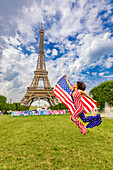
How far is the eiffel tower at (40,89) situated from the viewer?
35825 mm

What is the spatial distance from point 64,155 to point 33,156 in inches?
46.1

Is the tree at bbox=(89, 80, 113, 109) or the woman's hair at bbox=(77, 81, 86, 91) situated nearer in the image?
the woman's hair at bbox=(77, 81, 86, 91)

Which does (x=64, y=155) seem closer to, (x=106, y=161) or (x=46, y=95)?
(x=106, y=161)

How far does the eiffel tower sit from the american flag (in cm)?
3146

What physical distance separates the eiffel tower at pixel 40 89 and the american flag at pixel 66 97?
103 ft

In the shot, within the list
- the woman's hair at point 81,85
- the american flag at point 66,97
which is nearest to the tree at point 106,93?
the american flag at point 66,97

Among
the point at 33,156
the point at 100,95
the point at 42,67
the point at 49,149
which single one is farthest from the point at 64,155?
the point at 42,67

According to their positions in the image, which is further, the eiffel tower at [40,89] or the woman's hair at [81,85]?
the eiffel tower at [40,89]

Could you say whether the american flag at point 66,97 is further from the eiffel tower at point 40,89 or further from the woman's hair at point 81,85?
the eiffel tower at point 40,89

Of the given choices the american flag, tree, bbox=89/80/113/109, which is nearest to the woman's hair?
the american flag

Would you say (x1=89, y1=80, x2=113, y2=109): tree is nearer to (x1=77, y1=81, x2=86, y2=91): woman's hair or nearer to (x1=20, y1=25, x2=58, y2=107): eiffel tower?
(x1=20, y1=25, x2=58, y2=107): eiffel tower

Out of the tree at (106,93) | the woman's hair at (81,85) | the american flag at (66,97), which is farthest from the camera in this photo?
the tree at (106,93)

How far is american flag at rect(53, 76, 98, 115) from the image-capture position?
358 centimetres

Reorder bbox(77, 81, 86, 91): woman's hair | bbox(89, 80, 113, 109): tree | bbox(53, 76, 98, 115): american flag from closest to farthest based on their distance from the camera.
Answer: bbox(77, 81, 86, 91): woman's hair < bbox(53, 76, 98, 115): american flag < bbox(89, 80, 113, 109): tree
